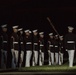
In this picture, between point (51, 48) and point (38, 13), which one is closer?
point (51, 48)

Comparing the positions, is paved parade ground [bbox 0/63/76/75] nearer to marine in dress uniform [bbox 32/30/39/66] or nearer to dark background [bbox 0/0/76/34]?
marine in dress uniform [bbox 32/30/39/66]

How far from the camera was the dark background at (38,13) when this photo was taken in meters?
21.0

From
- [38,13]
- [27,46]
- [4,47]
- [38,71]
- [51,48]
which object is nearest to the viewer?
[38,71]

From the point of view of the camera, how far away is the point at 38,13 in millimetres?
24062

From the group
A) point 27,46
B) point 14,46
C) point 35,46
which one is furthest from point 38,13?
point 14,46

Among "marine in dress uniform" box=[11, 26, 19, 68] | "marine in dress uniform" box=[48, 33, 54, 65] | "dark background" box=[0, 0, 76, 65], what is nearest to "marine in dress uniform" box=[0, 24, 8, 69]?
"marine in dress uniform" box=[11, 26, 19, 68]

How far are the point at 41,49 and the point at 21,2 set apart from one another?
306 cm

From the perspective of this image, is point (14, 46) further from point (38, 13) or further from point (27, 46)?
point (38, 13)

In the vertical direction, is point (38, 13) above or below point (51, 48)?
above

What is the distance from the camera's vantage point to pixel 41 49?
64.5ft

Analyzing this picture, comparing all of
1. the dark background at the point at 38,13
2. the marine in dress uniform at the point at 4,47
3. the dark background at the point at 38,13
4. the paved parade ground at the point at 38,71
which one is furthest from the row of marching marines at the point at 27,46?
the dark background at the point at 38,13

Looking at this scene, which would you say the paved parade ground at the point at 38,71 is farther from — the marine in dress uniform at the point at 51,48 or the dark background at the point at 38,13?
the dark background at the point at 38,13

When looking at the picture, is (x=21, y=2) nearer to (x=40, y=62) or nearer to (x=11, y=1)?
(x=11, y=1)

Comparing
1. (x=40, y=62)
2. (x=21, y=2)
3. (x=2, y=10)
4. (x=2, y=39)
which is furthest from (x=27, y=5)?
(x=2, y=39)
